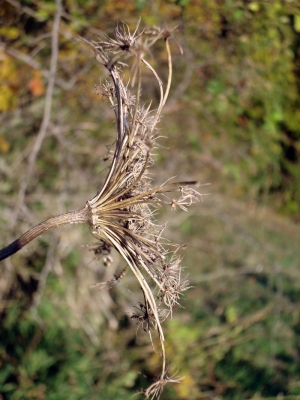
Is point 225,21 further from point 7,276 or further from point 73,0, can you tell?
point 7,276

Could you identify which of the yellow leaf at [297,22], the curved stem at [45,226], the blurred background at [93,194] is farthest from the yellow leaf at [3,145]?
the curved stem at [45,226]

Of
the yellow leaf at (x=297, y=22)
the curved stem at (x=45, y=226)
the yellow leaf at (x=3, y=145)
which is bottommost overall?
the curved stem at (x=45, y=226)

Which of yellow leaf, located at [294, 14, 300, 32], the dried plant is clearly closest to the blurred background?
yellow leaf, located at [294, 14, 300, 32]

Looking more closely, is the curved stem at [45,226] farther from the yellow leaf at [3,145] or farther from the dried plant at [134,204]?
the yellow leaf at [3,145]

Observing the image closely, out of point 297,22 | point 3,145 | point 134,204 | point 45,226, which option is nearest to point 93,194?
point 3,145

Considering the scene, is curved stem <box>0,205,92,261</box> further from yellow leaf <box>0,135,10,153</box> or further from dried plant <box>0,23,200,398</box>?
yellow leaf <box>0,135,10,153</box>

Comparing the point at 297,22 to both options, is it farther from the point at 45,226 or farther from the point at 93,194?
the point at 45,226
